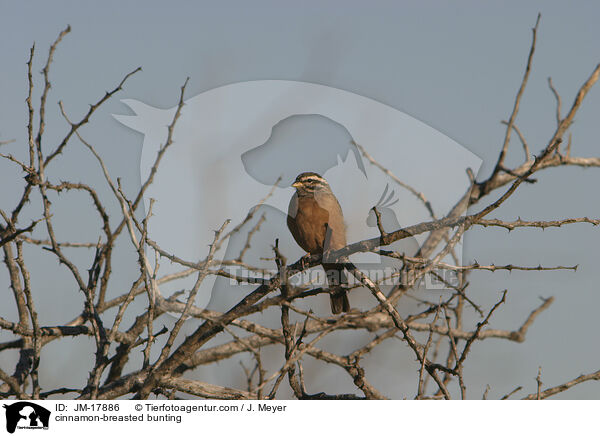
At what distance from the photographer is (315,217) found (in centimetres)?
660

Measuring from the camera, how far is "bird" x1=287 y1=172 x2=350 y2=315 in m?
6.56

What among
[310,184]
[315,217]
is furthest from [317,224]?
[310,184]

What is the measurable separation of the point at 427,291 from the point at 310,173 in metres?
1.66

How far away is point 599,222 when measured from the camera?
4316 mm
